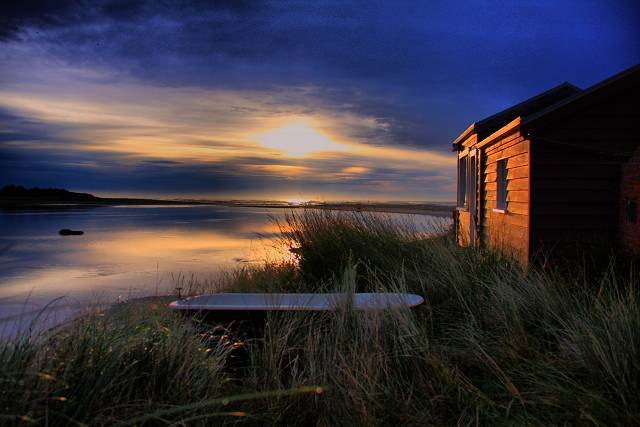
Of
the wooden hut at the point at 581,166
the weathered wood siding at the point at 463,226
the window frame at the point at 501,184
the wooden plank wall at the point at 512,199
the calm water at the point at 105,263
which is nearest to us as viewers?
the wooden hut at the point at 581,166

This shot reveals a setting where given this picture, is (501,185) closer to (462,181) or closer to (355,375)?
(462,181)

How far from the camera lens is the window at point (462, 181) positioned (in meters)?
13.3

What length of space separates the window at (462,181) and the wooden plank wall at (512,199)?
376 centimetres

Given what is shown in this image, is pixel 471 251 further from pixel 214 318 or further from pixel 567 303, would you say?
pixel 214 318

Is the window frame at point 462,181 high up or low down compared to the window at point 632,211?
up

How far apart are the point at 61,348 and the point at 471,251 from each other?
5129 mm

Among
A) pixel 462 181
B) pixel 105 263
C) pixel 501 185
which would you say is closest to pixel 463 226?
pixel 462 181

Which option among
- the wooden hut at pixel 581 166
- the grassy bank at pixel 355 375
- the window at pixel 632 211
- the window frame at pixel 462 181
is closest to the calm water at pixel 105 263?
the window frame at pixel 462 181

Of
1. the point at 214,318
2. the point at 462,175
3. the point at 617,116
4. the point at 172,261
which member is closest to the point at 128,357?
the point at 214,318

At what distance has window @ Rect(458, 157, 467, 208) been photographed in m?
13.3

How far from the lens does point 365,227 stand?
8.07m

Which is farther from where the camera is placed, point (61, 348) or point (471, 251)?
point (471, 251)

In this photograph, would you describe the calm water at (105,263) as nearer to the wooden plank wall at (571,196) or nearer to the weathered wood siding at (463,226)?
the weathered wood siding at (463,226)

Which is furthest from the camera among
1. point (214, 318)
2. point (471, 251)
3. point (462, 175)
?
point (462, 175)
